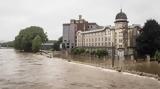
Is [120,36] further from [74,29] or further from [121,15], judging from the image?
[74,29]

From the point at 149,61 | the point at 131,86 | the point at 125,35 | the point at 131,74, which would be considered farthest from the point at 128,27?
the point at 131,86

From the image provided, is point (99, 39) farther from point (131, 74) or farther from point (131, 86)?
point (131, 86)

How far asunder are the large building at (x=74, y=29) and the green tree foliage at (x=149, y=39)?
6982cm

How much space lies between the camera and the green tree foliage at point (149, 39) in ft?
245

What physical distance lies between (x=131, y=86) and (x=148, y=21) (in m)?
43.0

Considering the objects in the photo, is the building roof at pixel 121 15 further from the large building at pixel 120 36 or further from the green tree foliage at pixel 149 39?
the green tree foliage at pixel 149 39

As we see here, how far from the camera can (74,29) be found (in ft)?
483

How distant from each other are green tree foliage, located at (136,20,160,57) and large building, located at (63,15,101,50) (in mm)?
Answer: 69824

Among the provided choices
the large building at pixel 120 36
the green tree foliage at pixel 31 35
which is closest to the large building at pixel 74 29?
the green tree foliage at pixel 31 35

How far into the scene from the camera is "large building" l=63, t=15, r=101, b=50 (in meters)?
147

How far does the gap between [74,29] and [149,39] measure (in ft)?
244

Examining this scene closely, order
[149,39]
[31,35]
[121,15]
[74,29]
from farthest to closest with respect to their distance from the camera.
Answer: [31,35] < [74,29] < [121,15] < [149,39]

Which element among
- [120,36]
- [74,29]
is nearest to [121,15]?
[120,36]

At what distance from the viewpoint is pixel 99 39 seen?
120375mm
